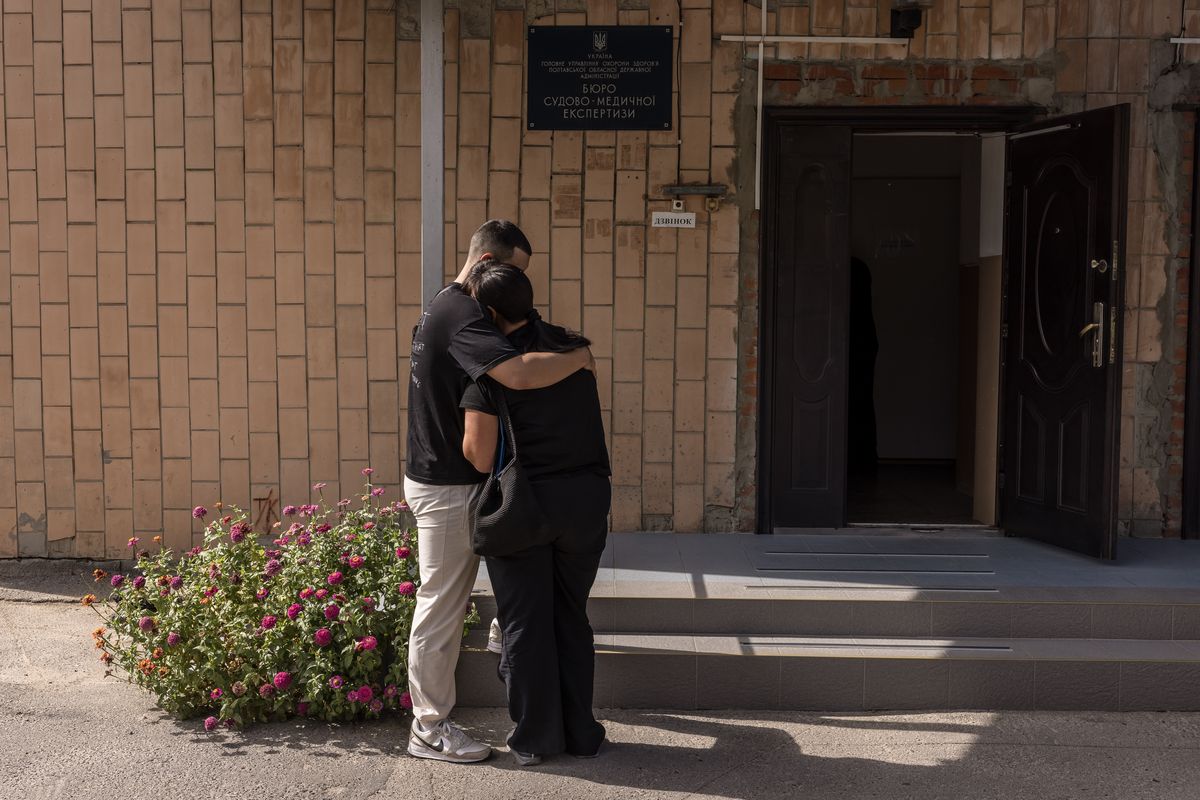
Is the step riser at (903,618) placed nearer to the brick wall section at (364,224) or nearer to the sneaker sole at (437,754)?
the sneaker sole at (437,754)

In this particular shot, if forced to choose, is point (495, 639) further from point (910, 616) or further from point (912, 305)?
point (912, 305)

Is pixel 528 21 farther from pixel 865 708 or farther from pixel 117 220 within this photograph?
pixel 865 708

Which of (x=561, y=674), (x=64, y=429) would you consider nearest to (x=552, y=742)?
(x=561, y=674)

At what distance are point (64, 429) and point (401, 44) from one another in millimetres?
2877

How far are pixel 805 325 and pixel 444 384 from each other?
295 cm

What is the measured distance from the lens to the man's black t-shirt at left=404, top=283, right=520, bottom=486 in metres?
4.04

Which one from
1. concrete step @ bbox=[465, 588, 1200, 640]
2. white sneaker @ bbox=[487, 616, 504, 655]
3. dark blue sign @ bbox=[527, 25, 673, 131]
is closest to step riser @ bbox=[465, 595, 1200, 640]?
concrete step @ bbox=[465, 588, 1200, 640]

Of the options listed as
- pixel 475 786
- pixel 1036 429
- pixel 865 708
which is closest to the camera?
pixel 475 786

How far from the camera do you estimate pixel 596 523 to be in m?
4.08

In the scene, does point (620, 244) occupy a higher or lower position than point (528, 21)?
lower

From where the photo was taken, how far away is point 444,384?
13.4ft

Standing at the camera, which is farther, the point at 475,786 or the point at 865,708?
the point at 865,708

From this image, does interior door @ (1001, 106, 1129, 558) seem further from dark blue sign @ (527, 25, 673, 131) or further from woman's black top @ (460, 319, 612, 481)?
woman's black top @ (460, 319, 612, 481)

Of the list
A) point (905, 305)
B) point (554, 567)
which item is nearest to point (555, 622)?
point (554, 567)
